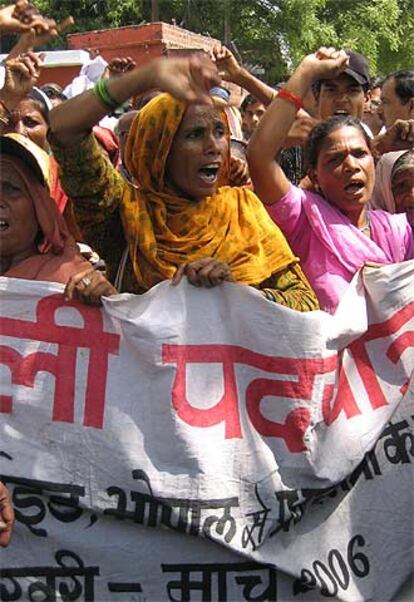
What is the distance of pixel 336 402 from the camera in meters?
2.71

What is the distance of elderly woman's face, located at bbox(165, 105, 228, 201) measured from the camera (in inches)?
110

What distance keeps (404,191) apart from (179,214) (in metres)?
1.05

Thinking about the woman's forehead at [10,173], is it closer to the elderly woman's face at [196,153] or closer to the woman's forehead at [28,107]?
the elderly woman's face at [196,153]

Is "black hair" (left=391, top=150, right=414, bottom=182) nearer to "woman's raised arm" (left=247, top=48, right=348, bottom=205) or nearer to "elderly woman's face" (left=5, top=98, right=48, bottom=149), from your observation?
"woman's raised arm" (left=247, top=48, right=348, bottom=205)

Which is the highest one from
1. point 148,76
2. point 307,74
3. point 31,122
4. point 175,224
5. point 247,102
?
point 148,76

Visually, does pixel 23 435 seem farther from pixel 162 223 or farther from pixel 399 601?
pixel 399 601

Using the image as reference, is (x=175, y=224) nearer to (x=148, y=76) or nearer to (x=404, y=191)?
(x=148, y=76)

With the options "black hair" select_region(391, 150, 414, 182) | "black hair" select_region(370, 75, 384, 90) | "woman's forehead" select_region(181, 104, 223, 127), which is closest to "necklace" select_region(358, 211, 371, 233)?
"black hair" select_region(391, 150, 414, 182)

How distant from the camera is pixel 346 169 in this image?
3051 millimetres

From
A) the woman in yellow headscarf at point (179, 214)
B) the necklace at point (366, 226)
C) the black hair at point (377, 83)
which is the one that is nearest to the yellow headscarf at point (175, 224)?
the woman in yellow headscarf at point (179, 214)

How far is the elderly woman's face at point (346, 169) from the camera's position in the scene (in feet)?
10.0

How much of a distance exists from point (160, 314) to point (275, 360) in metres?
0.34

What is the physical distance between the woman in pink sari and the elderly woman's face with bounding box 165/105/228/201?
153 mm

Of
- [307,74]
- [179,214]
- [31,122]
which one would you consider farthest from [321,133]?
[31,122]
